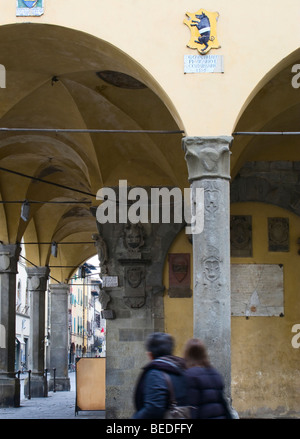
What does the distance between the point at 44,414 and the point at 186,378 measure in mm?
10362

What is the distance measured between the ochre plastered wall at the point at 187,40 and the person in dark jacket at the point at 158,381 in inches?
162

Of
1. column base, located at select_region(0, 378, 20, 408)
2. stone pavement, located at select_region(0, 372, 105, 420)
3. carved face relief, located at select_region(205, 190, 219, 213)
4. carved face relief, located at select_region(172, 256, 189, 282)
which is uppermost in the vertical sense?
carved face relief, located at select_region(205, 190, 219, 213)

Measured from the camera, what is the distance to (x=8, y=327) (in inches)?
658

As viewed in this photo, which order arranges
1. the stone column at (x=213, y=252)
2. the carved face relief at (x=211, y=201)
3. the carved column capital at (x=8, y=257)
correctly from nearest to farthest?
1. the stone column at (x=213, y=252)
2. the carved face relief at (x=211, y=201)
3. the carved column capital at (x=8, y=257)

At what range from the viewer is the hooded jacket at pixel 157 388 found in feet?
15.5

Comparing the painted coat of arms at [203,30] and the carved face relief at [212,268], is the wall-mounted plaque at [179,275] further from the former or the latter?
the painted coat of arms at [203,30]

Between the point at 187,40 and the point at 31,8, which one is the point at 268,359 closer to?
the point at 187,40

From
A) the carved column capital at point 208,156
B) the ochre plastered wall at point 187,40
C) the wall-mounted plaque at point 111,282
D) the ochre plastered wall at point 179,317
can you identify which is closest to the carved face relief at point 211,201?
the carved column capital at point 208,156

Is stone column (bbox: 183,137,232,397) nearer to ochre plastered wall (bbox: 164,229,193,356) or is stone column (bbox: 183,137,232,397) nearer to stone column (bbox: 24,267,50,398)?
ochre plastered wall (bbox: 164,229,193,356)

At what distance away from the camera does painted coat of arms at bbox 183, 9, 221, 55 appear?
8.88 m

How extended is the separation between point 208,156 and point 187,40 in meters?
1.38

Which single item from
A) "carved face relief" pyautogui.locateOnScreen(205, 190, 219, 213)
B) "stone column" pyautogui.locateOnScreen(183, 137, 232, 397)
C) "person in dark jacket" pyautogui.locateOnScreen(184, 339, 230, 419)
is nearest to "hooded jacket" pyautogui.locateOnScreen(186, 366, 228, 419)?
"person in dark jacket" pyautogui.locateOnScreen(184, 339, 230, 419)

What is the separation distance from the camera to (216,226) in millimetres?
8375

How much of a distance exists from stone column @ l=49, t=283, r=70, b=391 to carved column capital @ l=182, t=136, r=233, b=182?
1574 cm
